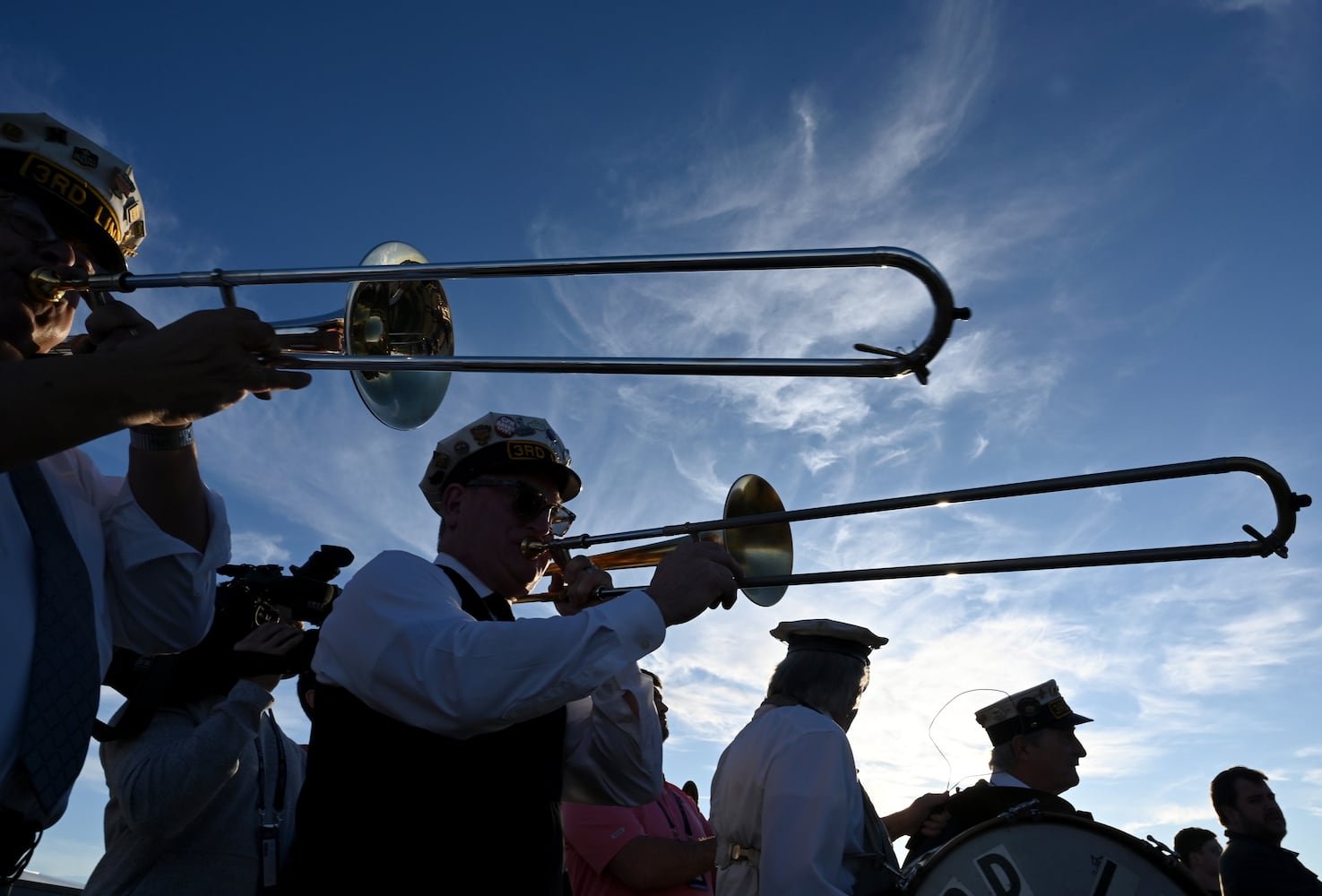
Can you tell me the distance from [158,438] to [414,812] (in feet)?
3.17

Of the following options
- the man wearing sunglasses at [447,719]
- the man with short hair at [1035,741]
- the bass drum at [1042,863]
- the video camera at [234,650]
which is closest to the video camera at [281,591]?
the video camera at [234,650]

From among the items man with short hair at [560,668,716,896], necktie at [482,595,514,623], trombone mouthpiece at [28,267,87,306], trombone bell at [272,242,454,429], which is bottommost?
man with short hair at [560,668,716,896]

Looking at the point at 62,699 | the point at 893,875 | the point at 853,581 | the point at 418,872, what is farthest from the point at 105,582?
the point at 893,875

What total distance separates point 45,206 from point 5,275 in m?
0.20

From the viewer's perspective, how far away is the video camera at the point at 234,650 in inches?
131

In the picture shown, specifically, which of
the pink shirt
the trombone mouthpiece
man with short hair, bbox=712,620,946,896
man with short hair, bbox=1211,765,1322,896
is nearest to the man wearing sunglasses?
the trombone mouthpiece

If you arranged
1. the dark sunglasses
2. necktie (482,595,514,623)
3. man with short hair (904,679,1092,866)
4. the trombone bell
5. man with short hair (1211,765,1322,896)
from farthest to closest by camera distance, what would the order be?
man with short hair (1211,765,1322,896) < man with short hair (904,679,1092,866) < the dark sunglasses < necktie (482,595,514,623) < the trombone bell

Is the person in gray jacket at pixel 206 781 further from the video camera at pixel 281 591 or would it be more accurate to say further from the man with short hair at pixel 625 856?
the man with short hair at pixel 625 856

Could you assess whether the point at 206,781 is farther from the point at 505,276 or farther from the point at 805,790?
the point at 805,790

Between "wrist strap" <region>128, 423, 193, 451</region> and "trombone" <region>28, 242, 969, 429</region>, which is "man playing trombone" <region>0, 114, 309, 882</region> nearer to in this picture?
"wrist strap" <region>128, 423, 193, 451</region>

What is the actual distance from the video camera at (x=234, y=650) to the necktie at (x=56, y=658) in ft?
5.03

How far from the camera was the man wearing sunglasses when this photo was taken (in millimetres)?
2184

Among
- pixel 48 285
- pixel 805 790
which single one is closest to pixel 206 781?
pixel 48 285

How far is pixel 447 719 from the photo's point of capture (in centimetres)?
216
